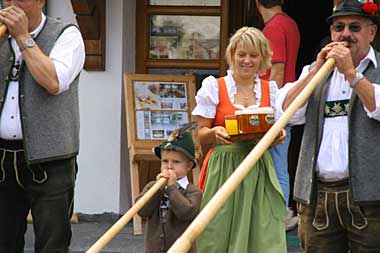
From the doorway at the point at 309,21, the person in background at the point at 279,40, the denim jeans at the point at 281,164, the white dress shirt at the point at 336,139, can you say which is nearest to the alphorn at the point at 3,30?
the white dress shirt at the point at 336,139

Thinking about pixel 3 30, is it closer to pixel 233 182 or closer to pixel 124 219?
pixel 124 219

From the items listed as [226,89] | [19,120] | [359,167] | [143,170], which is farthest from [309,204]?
[143,170]

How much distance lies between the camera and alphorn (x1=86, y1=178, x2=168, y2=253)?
13.5 feet

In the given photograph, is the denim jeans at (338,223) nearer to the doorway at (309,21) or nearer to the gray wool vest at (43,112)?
the gray wool vest at (43,112)

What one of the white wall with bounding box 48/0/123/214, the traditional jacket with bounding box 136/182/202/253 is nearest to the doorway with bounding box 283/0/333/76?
the white wall with bounding box 48/0/123/214

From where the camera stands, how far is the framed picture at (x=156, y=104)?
7775 millimetres

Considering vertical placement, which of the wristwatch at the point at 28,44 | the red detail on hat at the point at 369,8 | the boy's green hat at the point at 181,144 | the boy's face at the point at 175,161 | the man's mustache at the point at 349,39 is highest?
the red detail on hat at the point at 369,8

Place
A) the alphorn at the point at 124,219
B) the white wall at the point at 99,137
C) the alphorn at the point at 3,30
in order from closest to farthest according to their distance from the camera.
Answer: the alphorn at the point at 124,219, the alphorn at the point at 3,30, the white wall at the point at 99,137

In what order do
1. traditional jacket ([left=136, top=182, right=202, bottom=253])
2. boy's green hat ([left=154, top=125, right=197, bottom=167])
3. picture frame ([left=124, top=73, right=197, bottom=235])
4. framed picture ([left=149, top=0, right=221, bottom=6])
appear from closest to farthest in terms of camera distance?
traditional jacket ([left=136, top=182, right=202, bottom=253]) → boy's green hat ([left=154, top=125, right=197, bottom=167]) → picture frame ([left=124, top=73, right=197, bottom=235]) → framed picture ([left=149, top=0, right=221, bottom=6])

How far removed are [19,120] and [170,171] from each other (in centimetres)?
84

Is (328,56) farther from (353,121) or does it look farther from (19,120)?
(19,120)

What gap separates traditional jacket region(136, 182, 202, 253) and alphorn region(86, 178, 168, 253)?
0.10 m

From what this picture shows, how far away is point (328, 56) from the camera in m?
4.39

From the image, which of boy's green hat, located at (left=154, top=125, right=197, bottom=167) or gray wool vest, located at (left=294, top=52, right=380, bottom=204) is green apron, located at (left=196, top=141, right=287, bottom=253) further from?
gray wool vest, located at (left=294, top=52, right=380, bottom=204)
